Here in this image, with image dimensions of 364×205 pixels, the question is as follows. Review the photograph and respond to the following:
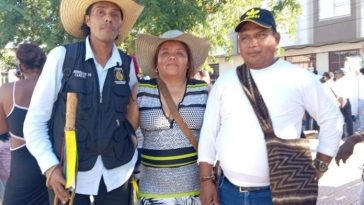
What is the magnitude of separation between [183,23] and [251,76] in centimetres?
231

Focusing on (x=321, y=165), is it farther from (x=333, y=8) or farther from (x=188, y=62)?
(x=333, y=8)

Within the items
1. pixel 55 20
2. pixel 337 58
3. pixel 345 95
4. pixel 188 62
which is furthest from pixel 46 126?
pixel 337 58

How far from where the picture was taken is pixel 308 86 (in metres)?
2.67

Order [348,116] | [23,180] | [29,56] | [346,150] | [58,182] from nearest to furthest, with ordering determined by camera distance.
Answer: [58,182], [346,150], [23,180], [29,56], [348,116]

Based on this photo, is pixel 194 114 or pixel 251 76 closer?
pixel 251 76

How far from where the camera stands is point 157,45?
3.16 m

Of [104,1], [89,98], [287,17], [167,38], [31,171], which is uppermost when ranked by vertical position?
[287,17]

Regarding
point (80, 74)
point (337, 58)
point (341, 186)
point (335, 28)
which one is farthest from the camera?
Answer: point (337, 58)

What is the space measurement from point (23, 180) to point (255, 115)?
2.09 meters

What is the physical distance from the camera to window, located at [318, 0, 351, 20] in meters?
22.0

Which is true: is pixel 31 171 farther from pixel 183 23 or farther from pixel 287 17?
pixel 287 17

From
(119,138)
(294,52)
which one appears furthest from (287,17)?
(294,52)

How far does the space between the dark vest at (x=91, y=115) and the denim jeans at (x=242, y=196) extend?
0.67m

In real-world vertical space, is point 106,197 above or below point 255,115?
below
